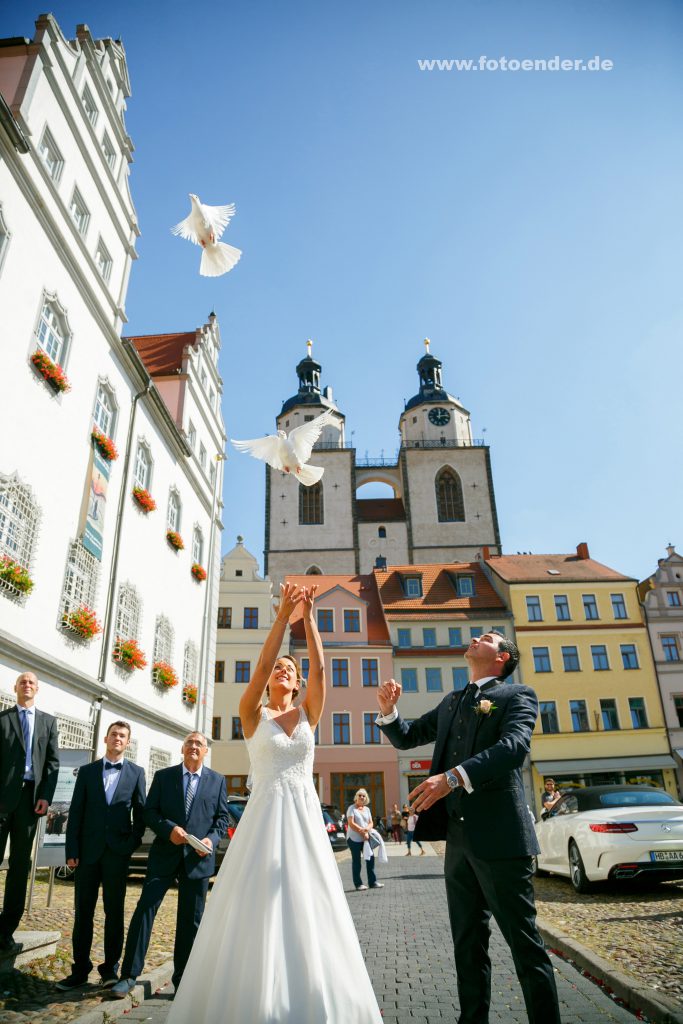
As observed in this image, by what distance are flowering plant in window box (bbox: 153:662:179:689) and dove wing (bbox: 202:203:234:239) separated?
545 inches

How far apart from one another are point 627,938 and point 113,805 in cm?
480

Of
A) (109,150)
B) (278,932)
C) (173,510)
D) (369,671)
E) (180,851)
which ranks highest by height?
(109,150)

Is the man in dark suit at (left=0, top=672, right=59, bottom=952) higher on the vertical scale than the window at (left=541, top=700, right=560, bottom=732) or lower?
lower

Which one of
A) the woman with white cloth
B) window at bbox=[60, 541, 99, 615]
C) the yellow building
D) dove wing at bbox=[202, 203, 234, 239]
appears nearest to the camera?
dove wing at bbox=[202, 203, 234, 239]

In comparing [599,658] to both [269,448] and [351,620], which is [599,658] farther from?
[269,448]

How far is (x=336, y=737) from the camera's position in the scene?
37438 mm

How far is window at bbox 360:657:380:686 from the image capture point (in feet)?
128

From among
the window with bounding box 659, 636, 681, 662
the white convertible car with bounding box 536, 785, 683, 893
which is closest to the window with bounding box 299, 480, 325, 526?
the window with bounding box 659, 636, 681, 662

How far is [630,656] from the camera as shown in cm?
3988

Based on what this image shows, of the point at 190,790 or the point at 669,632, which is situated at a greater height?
the point at 669,632

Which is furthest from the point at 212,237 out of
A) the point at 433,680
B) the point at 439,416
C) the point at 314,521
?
the point at 439,416

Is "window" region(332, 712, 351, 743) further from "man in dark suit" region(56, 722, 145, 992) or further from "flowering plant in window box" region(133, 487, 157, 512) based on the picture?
"man in dark suit" region(56, 722, 145, 992)

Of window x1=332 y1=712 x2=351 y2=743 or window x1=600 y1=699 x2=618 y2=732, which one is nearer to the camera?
window x1=332 y1=712 x2=351 y2=743

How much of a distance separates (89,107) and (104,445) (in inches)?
339
